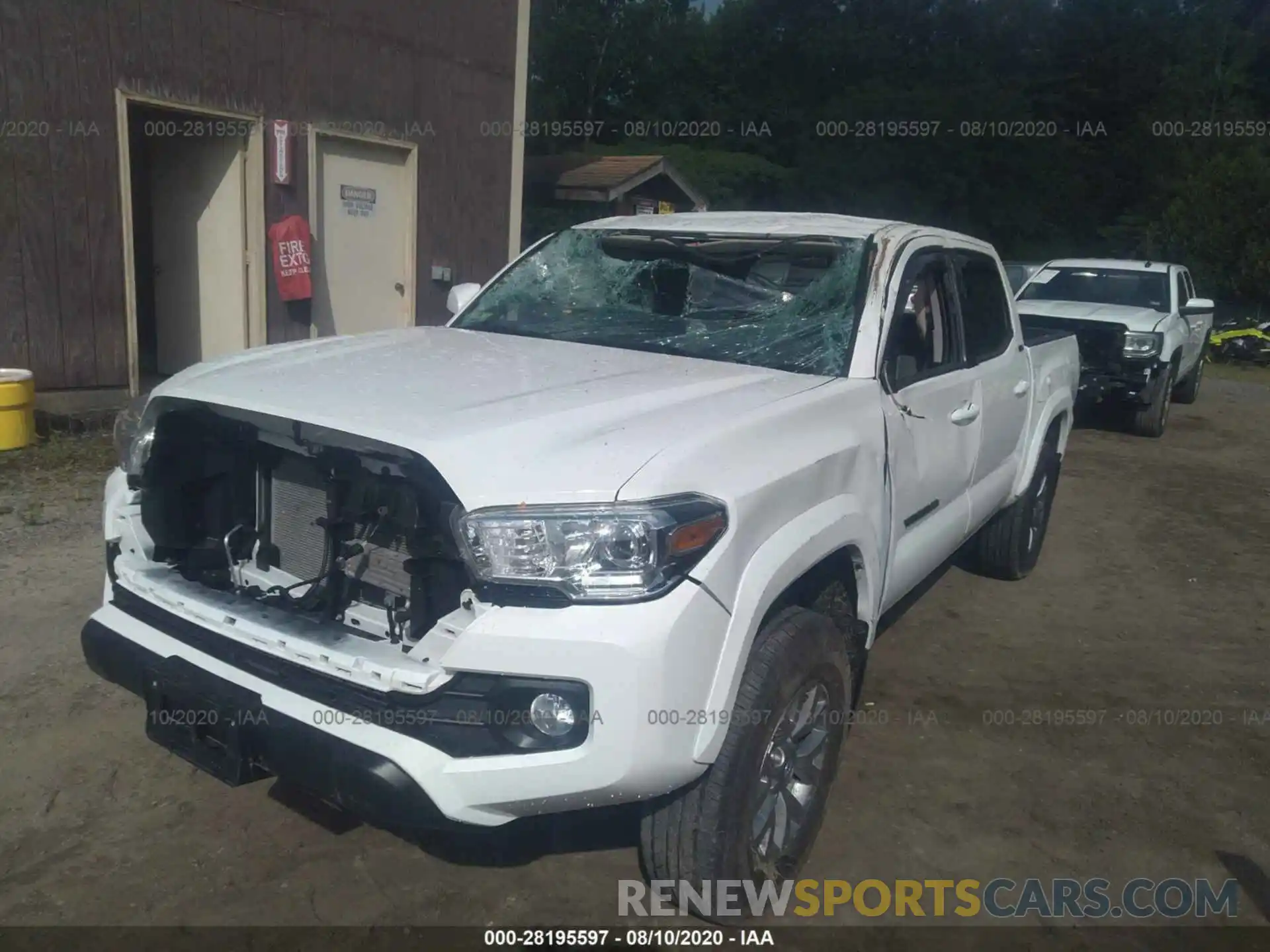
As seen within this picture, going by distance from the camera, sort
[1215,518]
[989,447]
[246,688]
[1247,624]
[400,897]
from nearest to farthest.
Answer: [246,688] < [400,897] < [989,447] < [1247,624] < [1215,518]

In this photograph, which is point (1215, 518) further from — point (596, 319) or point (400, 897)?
point (400, 897)

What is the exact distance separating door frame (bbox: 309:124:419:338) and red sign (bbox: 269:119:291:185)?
29cm

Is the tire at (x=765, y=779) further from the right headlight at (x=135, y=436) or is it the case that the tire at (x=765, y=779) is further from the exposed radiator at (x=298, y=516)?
the right headlight at (x=135, y=436)

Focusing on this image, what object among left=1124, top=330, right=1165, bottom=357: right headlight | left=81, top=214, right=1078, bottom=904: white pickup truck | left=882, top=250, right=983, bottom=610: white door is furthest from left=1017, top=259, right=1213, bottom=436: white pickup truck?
left=81, top=214, right=1078, bottom=904: white pickup truck

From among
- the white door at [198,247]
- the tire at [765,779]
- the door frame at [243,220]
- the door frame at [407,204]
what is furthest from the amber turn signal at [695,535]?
the door frame at [407,204]

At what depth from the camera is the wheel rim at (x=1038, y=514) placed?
5746 mm

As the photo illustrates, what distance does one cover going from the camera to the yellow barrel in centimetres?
692

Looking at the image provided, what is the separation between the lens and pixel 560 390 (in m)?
2.95

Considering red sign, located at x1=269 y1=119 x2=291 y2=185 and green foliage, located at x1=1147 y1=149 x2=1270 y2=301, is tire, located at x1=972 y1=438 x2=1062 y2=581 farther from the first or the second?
green foliage, located at x1=1147 y1=149 x2=1270 y2=301

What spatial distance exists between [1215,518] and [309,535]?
6955 mm

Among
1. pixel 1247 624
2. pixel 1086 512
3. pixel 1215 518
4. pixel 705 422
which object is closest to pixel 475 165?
pixel 1086 512

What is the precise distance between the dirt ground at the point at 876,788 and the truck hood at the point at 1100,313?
502 cm

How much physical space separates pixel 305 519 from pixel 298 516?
0.03 m

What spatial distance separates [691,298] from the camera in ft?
13.0
